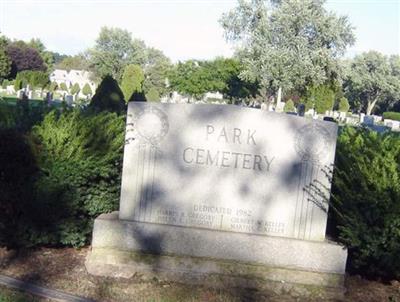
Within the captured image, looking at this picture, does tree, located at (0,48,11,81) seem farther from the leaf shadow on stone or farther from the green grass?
the green grass

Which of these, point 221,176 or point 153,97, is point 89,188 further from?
point 153,97

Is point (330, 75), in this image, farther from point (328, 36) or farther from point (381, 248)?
point (381, 248)

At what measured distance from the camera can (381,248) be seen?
548 centimetres

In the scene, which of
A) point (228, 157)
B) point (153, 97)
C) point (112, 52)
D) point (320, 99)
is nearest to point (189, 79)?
point (112, 52)

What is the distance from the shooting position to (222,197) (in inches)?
222

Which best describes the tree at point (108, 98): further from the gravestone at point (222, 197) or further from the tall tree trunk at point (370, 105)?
the tall tree trunk at point (370, 105)

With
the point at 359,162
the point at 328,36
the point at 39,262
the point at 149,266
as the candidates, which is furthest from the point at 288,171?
the point at 328,36

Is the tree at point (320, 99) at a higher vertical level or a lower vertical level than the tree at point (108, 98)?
higher

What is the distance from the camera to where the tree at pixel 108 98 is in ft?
42.2

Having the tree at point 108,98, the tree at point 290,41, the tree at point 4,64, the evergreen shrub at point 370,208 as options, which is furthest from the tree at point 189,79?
the evergreen shrub at point 370,208

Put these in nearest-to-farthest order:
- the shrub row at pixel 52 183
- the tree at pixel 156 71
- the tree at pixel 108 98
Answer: the shrub row at pixel 52 183 → the tree at pixel 108 98 → the tree at pixel 156 71

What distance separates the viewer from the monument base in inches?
215

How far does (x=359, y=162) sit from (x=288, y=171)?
0.75m

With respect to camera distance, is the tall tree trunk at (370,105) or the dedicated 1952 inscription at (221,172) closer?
the dedicated 1952 inscription at (221,172)
